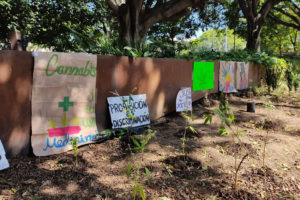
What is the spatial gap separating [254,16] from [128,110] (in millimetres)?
13084

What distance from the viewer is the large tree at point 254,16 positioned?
45.3 feet

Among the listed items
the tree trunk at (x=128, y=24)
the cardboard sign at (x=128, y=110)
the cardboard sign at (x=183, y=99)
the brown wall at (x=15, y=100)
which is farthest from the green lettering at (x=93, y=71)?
the tree trunk at (x=128, y=24)

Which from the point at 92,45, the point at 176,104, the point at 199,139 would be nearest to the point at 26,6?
the point at 92,45

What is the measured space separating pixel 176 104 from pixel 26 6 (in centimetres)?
900

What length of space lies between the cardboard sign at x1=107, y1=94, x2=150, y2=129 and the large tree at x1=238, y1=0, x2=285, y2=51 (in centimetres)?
1183

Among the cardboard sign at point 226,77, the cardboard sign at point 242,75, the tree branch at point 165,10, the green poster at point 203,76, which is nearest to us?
the green poster at point 203,76

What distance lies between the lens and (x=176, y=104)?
5707 mm

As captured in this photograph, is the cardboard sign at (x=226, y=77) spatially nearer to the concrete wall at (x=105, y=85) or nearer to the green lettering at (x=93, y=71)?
the concrete wall at (x=105, y=85)

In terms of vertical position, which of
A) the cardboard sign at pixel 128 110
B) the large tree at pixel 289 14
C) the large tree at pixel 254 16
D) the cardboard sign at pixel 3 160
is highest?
the large tree at pixel 289 14

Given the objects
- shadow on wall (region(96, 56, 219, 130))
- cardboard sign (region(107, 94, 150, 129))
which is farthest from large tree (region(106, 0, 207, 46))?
cardboard sign (region(107, 94, 150, 129))

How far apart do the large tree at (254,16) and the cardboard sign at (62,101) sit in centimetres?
1279

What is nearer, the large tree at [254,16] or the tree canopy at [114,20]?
the tree canopy at [114,20]

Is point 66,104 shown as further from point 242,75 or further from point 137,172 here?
point 242,75

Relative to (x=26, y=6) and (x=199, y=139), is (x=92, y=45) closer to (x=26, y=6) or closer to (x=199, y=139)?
(x=199, y=139)
